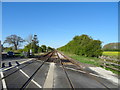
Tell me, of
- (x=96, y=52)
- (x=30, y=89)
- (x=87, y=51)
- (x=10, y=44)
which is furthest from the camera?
(x=10, y=44)

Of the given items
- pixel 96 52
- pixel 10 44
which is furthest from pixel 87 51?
pixel 10 44

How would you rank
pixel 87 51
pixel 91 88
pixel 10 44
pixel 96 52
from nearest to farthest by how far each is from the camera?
pixel 91 88 → pixel 96 52 → pixel 87 51 → pixel 10 44

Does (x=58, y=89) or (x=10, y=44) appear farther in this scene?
(x=10, y=44)

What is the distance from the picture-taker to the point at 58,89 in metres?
5.65

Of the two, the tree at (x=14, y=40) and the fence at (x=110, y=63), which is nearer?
the fence at (x=110, y=63)

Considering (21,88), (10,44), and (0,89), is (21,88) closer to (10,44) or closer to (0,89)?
(0,89)

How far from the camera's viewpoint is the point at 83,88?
5.88 m

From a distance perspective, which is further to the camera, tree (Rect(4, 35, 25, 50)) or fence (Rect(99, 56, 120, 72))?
tree (Rect(4, 35, 25, 50))

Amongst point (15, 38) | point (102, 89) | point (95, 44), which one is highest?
point (15, 38)

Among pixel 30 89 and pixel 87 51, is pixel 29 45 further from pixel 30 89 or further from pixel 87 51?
pixel 30 89

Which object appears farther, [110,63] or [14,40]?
[14,40]

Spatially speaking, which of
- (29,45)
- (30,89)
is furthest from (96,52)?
(29,45)

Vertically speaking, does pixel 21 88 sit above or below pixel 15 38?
below

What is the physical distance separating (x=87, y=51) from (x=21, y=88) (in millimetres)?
21471
